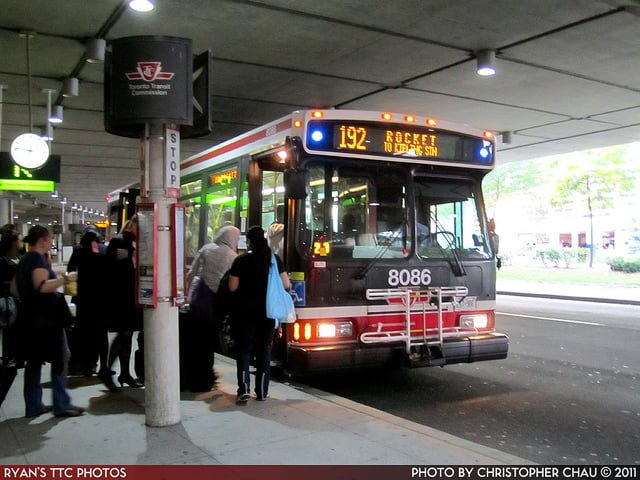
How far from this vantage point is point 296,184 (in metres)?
6.55

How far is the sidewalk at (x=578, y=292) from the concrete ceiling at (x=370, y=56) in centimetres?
649

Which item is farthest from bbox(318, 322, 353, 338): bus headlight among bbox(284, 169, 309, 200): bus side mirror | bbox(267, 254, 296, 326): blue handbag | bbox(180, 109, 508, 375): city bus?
bbox(284, 169, 309, 200): bus side mirror

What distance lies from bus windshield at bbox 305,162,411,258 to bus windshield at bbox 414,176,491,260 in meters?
0.25

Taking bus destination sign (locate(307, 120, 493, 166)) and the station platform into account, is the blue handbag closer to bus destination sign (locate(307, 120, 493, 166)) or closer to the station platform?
the station platform

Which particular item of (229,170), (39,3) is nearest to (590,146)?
(229,170)

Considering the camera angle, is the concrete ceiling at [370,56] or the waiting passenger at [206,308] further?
the concrete ceiling at [370,56]

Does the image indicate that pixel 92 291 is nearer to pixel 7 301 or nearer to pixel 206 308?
pixel 7 301

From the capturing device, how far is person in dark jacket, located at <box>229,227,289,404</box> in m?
6.31

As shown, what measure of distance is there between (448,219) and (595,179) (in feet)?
91.1

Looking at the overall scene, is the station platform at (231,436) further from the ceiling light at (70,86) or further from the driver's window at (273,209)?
the ceiling light at (70,86)

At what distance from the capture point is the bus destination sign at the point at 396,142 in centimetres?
686

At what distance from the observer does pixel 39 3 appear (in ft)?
26.4

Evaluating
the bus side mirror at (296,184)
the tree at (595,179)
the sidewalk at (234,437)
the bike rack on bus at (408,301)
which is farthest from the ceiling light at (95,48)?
the tree at (595,179)

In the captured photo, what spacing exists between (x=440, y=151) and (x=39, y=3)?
5729 millimetres
